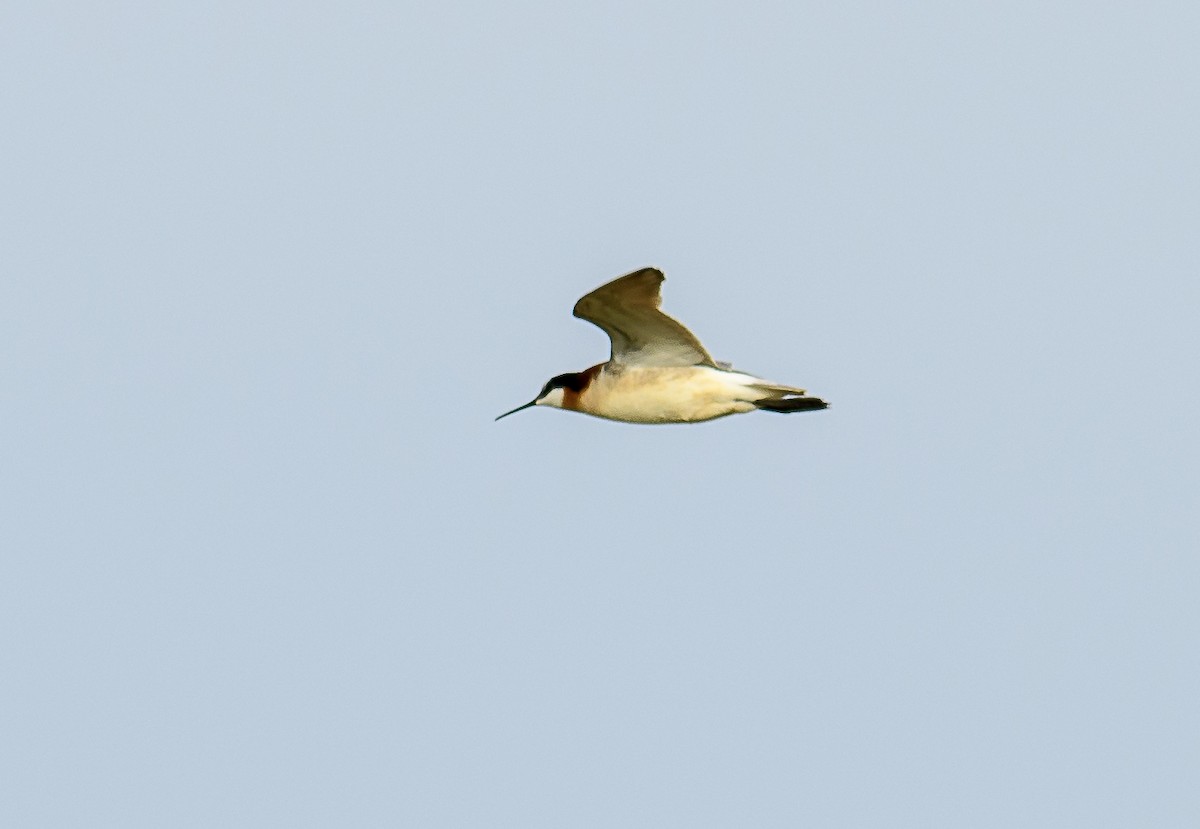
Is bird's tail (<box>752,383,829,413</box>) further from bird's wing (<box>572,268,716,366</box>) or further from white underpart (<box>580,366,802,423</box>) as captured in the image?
bird's wing (<box>572,268,716,366</box>)

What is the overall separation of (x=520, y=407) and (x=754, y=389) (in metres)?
3.38

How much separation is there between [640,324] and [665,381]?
0.81 meters

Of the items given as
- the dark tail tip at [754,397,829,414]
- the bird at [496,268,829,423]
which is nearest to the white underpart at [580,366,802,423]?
the bird at [496,268,829,423]

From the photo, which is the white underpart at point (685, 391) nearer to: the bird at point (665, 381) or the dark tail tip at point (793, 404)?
the bird at point (665, 381)

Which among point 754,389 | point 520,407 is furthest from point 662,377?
point 520,407

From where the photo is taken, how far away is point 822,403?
70.1ft

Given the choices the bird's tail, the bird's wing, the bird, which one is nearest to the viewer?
the bird's wing

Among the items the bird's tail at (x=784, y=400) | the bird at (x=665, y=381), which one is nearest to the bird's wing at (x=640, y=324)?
the bird at (x=665, y=381)

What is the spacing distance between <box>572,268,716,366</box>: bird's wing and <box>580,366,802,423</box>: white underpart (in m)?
0.12

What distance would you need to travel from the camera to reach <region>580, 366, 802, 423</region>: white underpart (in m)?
20.8

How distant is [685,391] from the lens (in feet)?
68.1

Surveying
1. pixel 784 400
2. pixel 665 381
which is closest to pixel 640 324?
pixel 665 381

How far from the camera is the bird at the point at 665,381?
66.8ft

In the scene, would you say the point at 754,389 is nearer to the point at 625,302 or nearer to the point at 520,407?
the point at 625,302
